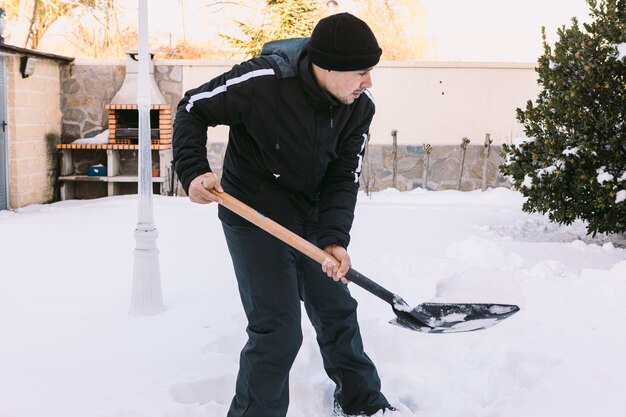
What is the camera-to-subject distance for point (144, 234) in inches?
166

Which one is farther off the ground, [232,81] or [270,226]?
[232,81]

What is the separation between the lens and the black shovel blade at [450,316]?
9.23 ft

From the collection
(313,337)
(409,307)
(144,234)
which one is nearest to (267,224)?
(409,307)

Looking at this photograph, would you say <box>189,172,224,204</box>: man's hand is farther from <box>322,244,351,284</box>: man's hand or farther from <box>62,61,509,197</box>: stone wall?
<box>62,61,509,197</box>: stone wall

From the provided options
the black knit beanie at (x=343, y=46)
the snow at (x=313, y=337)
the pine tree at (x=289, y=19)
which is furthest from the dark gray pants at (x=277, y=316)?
the pine tree at (x=289, y=19)

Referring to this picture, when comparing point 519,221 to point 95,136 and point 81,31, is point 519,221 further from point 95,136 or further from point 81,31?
point 81,31

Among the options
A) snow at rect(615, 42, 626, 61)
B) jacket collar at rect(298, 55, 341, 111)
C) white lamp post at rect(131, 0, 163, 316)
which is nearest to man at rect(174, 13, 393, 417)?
jacket collar at rect(298, 55, 341, 111)

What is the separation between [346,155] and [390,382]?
1.14 meters

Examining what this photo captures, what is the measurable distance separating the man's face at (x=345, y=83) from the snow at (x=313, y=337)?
1.20 meters

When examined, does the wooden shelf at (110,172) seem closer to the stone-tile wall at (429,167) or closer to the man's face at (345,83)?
the stone-tile wall at (429,167)

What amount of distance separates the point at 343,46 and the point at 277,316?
918 mm

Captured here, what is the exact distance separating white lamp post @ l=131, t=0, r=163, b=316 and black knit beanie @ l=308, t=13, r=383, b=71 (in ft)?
7.16

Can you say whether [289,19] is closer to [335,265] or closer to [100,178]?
[100,178]

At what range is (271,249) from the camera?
8.18 ft
